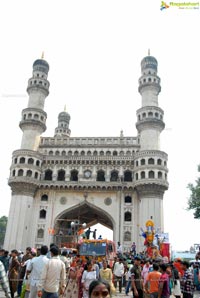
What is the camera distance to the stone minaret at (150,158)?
3519 cm

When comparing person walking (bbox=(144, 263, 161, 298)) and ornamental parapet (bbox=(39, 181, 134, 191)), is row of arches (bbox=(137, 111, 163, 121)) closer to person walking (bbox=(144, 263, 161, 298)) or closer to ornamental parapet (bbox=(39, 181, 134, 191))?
ornamental parapet (bbox=(39, 181, 134, 191))

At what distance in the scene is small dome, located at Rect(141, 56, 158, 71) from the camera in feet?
145

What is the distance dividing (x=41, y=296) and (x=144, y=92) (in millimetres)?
38210

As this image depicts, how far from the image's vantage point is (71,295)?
870cm

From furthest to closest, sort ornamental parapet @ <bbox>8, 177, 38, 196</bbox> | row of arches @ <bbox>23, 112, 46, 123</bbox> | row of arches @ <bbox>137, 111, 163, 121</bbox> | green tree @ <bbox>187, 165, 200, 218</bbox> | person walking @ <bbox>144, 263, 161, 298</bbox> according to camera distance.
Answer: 1. row of arches @ <bbox>23, 112, 46, 123</bbox>
2. row of arches @ <bbox>137, 111, 163, 121</bbox>
3. ornamental parapet @ <bbox>8, 177, 38, 196</bbox>
4. green tree @ <bbox>187, 165, 200, 218</bbox>
5. person walking @ <bbox>144, 263, 161, 298</bbox>

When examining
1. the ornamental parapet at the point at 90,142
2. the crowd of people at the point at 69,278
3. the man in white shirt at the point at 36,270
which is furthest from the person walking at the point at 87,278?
the ornamental parapet at the point at 90,142

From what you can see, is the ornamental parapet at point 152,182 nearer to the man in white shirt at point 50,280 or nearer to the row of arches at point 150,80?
the row of arches at point 150,80

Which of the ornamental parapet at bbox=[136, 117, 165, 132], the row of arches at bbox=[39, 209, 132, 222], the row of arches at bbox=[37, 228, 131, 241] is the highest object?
the ornamental parapet at bbox=[136, 117, 165, 132]

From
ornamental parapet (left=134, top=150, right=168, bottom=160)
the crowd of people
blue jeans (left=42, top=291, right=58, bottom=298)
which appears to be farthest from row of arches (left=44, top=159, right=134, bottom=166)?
blue jeans (left=42, top=291, right=58, bottom=298)

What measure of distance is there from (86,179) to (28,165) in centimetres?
755

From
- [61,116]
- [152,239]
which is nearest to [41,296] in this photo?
[152,239]

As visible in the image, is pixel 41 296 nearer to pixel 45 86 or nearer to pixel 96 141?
pixel 96 141

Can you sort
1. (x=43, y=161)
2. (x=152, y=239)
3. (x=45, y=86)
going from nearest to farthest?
(x=152, y=239)
(x=43, y=161)
(x=45, y=86)

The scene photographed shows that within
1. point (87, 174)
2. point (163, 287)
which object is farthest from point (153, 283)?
point (87, 174)
